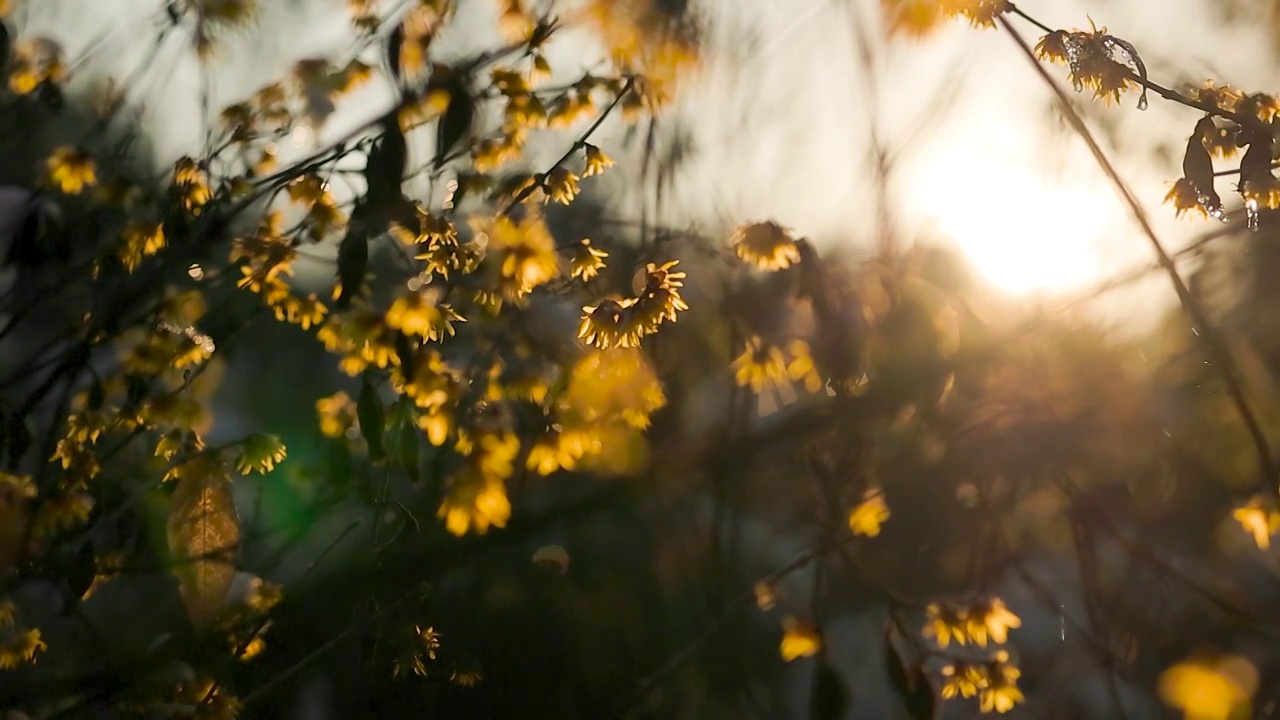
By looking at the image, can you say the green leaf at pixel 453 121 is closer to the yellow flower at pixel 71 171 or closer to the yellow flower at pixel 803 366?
the yellow flower at pixel 803 366

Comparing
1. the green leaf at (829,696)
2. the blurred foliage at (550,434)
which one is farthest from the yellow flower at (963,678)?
the green leaf at (829,696)

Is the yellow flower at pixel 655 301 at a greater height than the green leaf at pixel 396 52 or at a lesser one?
Answer: lesser

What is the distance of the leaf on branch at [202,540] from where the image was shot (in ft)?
3.70

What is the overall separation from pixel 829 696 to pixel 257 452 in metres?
0.78

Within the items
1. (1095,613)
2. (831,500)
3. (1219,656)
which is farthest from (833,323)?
(1219,656)

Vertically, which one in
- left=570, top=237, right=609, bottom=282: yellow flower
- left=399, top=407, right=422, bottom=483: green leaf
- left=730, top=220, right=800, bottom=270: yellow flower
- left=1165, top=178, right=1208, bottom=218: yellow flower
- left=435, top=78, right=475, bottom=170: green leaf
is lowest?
left=1165, top=178, right=1208, bottom=218: yellow flower

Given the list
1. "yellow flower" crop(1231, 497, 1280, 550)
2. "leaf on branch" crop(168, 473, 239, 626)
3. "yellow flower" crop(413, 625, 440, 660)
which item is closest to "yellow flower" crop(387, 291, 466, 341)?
"leaf on branch" crop(168, 473, 239, 626)

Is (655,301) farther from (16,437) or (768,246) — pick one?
(16,437)

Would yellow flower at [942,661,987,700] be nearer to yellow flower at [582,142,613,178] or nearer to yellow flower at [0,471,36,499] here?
yellow flower at [582,142,613,178]

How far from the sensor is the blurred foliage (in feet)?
3.56

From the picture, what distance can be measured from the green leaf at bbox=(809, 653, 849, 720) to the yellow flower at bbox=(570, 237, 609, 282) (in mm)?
598

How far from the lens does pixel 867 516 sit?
140cm

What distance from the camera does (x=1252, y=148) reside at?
92cm

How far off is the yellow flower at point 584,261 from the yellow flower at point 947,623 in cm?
64
